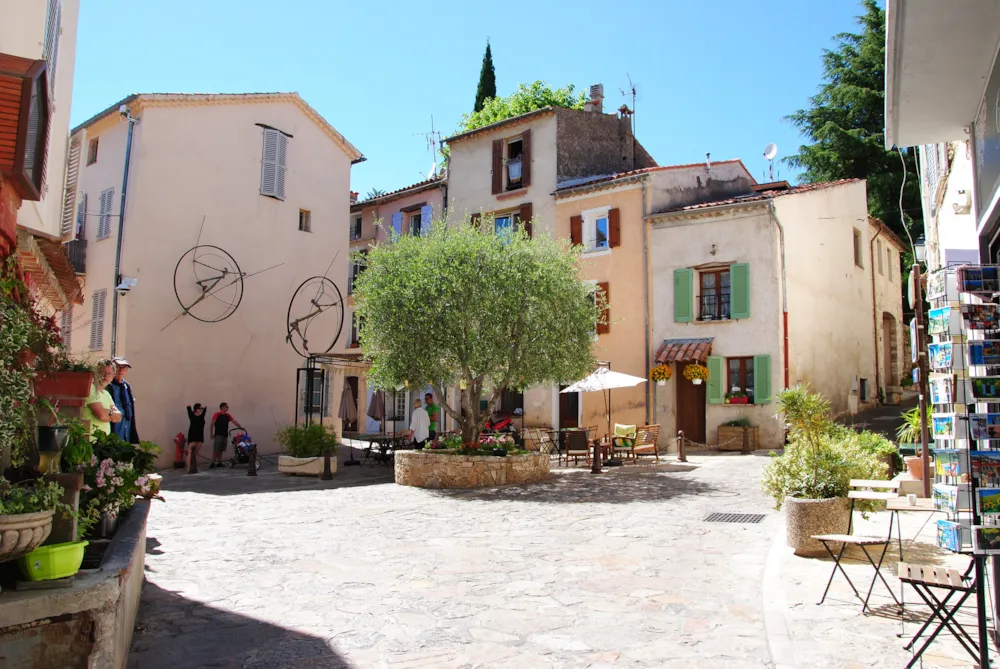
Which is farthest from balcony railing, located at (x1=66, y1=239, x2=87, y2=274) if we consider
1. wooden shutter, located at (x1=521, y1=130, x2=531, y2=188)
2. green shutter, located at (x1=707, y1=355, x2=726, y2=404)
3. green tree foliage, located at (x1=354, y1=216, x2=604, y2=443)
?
green shutter, located at (x1=707, y1=355, x2=726, y2=404)

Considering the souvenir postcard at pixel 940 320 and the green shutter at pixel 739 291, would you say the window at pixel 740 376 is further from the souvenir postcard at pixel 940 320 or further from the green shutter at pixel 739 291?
the souvenir postcard at pixel 940 320

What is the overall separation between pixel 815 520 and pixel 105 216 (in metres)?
17.8

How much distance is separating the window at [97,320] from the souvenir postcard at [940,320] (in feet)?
59.4

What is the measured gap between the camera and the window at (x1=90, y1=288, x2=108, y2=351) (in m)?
18.0

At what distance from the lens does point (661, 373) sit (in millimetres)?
20750

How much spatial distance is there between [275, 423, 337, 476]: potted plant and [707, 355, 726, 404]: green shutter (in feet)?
33.5

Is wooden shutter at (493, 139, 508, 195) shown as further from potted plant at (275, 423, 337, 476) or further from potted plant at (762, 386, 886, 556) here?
potted plant at (762, 386, 886, 556)

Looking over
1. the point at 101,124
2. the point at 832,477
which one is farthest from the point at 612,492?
the point at 101,124

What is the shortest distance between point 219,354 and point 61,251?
37.5 feet

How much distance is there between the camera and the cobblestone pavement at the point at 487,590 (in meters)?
4.64

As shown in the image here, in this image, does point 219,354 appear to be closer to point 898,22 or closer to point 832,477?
point 832,477

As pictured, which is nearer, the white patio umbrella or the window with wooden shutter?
the white patio umbrella

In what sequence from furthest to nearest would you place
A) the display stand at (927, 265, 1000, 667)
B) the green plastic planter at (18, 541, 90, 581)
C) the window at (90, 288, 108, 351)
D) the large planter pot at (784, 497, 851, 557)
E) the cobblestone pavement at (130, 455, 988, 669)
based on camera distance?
the window at (90, 288, 108, 351) → the large planter pot at (784, 497, 851, 557) → the cobblestone pavement at (130, 455, 988, 669) → the display stand at (927, 265, 1000, 667) → the green plastic planter at (18, 541, 90, 581)

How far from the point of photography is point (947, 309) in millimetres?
4277
